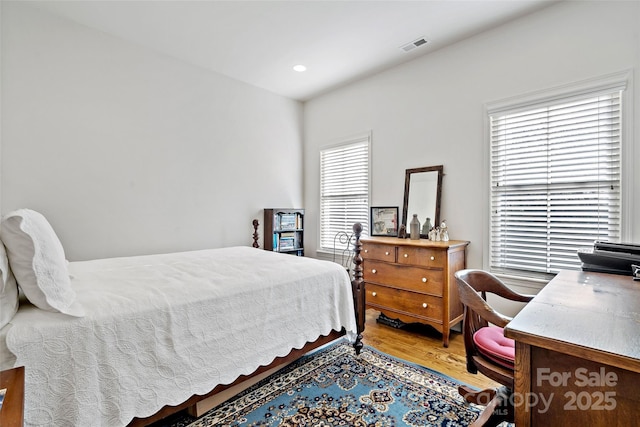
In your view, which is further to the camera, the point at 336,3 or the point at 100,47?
the point at 100,47

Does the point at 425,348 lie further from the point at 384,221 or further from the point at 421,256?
the point at 384,221

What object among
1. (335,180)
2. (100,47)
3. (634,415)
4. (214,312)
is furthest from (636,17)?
(100,47)

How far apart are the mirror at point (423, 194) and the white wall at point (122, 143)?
6.48ft

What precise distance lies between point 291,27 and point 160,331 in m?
2.77

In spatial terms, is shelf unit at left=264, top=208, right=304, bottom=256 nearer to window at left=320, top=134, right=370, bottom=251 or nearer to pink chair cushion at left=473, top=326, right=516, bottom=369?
window at left=320, top=134, right=370, bottom=251

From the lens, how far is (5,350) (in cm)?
110

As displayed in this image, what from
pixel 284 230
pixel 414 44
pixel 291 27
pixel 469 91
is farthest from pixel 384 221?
pixel 291 27

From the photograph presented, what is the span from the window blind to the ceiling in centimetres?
96

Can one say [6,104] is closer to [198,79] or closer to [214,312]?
[198,79]

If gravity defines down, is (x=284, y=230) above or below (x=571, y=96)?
below

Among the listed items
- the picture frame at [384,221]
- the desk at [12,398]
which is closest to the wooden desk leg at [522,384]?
the desk at [12,398]

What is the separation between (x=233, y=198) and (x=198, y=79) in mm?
1493

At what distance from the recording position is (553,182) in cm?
255

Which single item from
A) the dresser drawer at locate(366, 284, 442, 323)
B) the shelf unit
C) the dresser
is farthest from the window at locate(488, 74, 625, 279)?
the shelf unit
